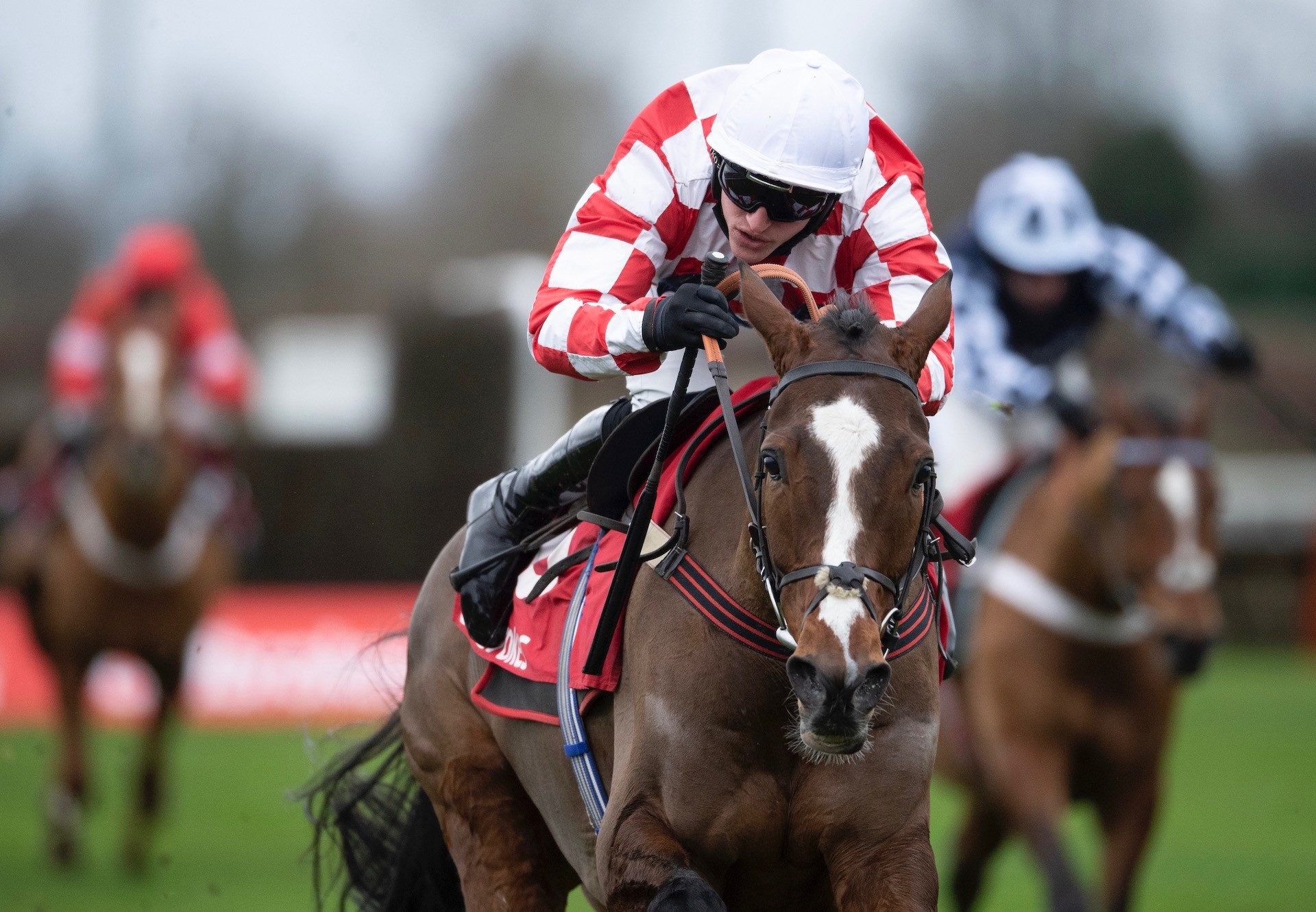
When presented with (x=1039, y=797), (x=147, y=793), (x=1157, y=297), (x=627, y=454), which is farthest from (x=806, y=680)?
(x=147, y=793)

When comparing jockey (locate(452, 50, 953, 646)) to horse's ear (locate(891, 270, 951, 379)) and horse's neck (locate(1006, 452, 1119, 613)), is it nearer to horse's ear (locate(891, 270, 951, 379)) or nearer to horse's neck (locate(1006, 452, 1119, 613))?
horse's ear (locate(891, 270, 951, 379))

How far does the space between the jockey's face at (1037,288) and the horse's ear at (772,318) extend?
4.35 metres

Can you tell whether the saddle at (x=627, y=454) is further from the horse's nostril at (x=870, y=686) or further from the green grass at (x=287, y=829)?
the green grass at (x=287, y=829)

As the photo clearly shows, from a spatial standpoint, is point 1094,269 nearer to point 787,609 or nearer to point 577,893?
point 577,893

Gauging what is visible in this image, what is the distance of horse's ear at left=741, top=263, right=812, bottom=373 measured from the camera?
3143 millimetres

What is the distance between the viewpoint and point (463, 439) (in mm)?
17969

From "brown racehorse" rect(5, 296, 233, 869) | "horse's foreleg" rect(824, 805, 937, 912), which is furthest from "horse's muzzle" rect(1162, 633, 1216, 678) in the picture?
"brown racehorse" rect(5, 296, 233, 869)

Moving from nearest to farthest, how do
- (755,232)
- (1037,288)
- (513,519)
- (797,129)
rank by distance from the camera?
1. (797,129)
2. (755,232)
3. (513,519)
4. (1037,288)

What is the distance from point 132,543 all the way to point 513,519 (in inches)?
225

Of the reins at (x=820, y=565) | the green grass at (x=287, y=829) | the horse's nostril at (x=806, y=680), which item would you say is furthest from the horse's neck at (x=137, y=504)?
the horse's nostril at (x=806, y=680)

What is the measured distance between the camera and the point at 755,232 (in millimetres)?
3527

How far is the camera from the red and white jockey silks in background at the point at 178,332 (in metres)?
9.63

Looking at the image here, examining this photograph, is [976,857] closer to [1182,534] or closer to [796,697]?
[1182,534]

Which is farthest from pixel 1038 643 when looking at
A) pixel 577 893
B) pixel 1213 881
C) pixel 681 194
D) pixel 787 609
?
pixel 787 609
